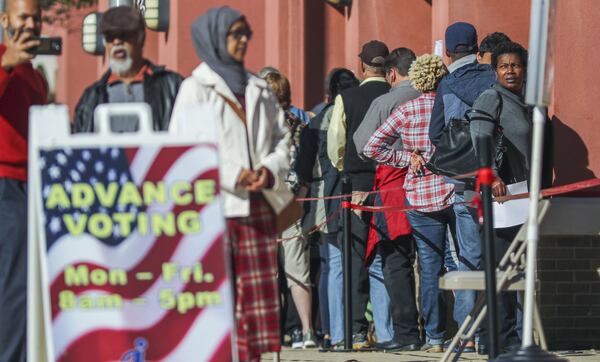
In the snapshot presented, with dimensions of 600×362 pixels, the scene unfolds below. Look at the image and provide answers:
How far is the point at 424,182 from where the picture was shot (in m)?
11.7

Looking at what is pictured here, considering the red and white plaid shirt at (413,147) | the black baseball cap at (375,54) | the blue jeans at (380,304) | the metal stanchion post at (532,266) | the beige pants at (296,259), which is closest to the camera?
the metal stanchion post at (532,266)

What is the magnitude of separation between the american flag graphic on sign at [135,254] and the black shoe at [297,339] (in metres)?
5.91

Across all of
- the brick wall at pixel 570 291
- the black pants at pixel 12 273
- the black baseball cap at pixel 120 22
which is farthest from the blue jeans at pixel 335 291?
the black baseball cap at pixel 120 22

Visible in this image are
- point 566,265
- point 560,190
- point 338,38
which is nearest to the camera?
point 560,190

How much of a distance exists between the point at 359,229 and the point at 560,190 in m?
2.48

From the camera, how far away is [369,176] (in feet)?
41.2

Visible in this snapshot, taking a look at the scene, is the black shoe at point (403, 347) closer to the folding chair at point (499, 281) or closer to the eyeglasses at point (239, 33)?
the folding chair at point (499, 281)

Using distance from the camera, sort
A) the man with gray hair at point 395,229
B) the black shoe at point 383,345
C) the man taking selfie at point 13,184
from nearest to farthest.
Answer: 1. the man taking selfie at point 13,184
2. the man with gray hair at point 395,229
3. the black shoe at point 383,345

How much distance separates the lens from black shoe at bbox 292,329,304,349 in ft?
43.1

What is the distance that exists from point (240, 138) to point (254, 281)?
0.64 m

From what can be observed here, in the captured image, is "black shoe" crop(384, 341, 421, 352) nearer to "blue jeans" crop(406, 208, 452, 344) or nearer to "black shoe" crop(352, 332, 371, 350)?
"blue jeans" crop(406, 208, 452, 344)

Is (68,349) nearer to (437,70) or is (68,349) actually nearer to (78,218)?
(78,218)

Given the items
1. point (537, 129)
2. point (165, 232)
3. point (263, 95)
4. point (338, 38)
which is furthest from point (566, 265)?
point (338, 38)

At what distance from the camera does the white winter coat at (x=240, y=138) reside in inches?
310
